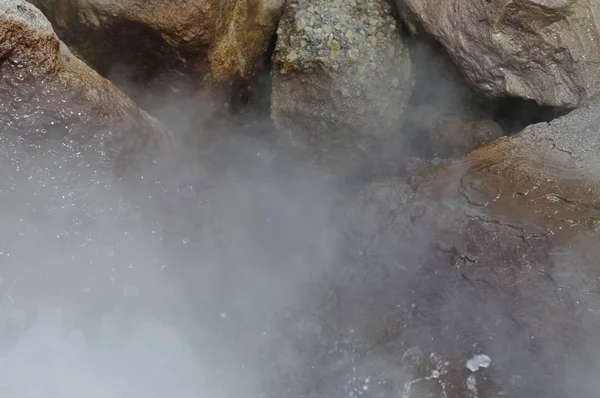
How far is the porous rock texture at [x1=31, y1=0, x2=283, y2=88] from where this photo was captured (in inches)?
147

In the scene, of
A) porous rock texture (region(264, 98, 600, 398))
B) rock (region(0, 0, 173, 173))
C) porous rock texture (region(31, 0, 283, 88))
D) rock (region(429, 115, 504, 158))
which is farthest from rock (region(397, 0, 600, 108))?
rock (region(0, 0, 173, 173))

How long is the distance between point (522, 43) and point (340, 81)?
3.61 ft

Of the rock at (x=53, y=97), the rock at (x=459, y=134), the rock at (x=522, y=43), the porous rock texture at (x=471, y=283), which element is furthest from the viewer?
the rock at (x=459, y=134)

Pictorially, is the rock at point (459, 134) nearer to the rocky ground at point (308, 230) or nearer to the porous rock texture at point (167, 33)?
the rocky ground at point (308, 230)

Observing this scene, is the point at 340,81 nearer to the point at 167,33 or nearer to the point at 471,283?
the point at 167,33

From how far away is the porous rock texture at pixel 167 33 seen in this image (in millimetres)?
3729

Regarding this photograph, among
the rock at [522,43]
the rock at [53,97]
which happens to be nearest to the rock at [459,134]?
the rock at [522,43]

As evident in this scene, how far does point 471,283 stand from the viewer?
9.68 feet

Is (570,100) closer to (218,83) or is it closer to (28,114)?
(218,83)

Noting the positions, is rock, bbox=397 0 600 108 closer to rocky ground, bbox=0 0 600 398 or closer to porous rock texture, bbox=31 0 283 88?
rocky ground, bbox=0 0 600 398

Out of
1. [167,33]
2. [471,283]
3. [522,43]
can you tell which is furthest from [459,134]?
[167,33]

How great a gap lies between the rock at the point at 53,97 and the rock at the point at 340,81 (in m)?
1.32

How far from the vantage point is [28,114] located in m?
3.03

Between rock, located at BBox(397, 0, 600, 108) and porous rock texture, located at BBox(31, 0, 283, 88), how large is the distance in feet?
3.28
